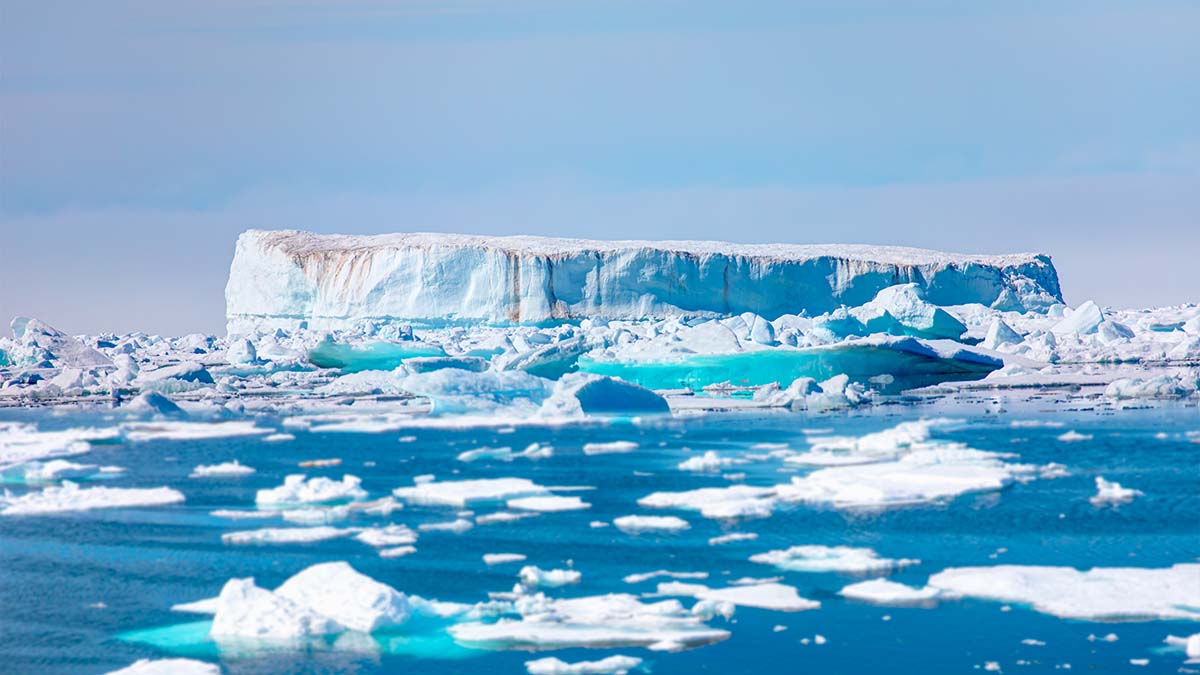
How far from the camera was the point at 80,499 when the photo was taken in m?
12.9

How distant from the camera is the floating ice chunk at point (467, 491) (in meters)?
12.3

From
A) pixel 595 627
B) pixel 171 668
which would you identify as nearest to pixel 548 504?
pixel 595 627

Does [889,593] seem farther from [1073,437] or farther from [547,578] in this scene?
[1073,437]

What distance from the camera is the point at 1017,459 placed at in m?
13.9

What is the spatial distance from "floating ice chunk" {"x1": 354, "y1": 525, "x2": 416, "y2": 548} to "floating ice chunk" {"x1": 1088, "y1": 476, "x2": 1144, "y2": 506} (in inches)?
210

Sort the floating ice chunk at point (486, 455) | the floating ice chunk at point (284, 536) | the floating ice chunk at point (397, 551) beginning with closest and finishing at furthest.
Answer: the floating ice chunk at point (397, 551) < the floating ice chunk at point (284, 536) < the floating ice chunk at point (486, 455)

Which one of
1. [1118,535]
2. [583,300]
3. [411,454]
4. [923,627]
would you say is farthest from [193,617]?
[583,300]

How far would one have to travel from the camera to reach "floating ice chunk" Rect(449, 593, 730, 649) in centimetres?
757

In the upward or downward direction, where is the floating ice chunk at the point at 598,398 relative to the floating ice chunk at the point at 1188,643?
upward

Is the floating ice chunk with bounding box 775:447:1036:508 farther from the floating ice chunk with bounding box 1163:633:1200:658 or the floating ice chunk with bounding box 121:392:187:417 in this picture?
the floating ice chunk with bounding box 121:392:187:417

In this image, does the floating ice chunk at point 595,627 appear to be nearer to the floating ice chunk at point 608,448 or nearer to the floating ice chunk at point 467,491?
the floating ice chunk at point 467,491

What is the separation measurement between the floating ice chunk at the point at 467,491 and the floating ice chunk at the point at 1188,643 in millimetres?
6129

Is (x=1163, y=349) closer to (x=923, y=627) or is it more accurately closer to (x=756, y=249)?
(x=756, y=249)

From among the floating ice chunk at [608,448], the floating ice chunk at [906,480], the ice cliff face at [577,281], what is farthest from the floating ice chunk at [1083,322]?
the floating ice chunk at [906,480]
